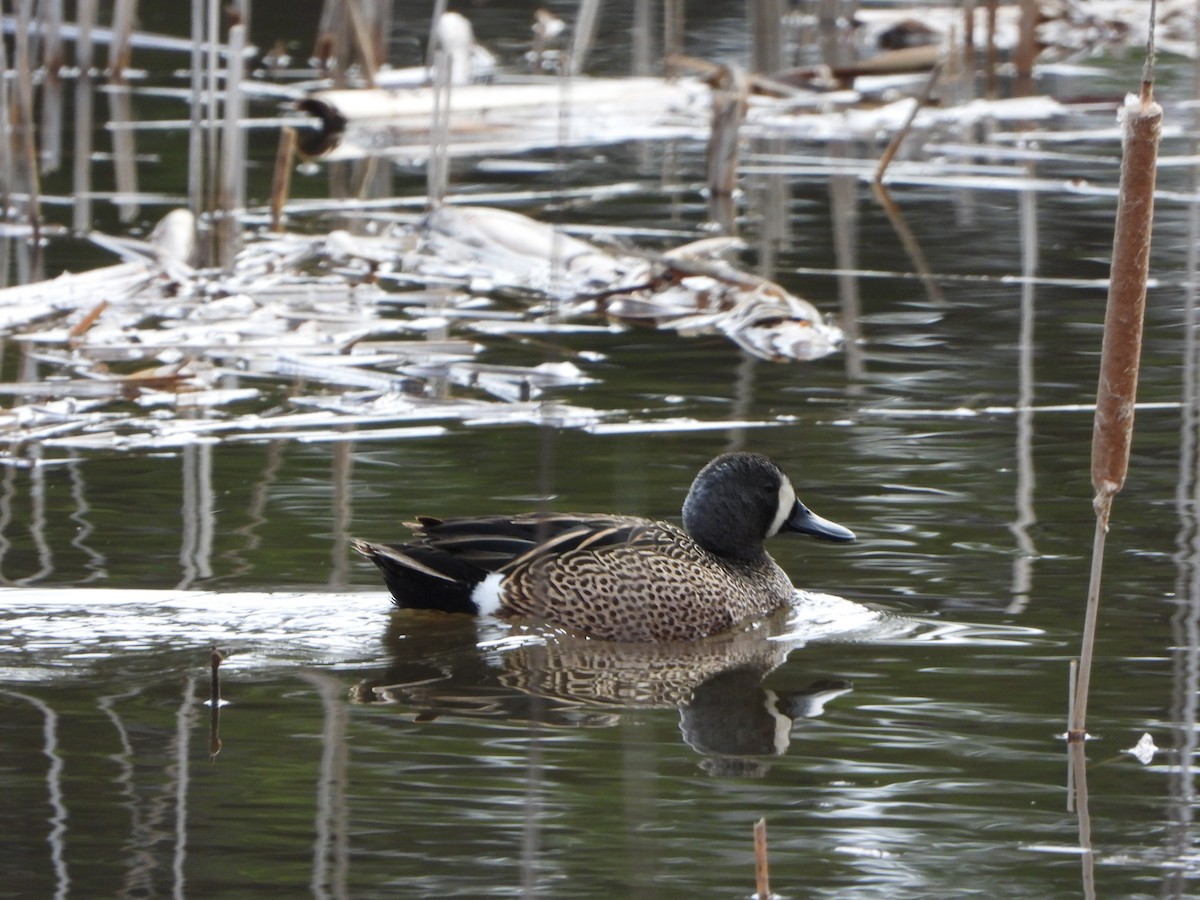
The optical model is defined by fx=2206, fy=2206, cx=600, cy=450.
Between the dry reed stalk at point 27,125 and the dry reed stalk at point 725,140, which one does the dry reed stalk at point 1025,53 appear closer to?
the dry reed stalk at point 725,140

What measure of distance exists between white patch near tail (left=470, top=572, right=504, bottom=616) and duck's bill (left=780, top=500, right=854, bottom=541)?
0.97 m

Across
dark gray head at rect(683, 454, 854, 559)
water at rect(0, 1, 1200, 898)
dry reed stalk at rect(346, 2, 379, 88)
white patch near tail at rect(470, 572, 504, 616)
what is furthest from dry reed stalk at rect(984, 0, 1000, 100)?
white patch near tail at rect(470, 572, 504, 616)

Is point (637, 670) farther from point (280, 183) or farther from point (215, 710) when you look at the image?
point (280, 183)

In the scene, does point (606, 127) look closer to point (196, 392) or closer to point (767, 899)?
point (196, 392)

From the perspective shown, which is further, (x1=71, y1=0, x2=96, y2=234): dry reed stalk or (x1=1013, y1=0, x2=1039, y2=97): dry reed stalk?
(x1=1013, y1=0, x2=1039, y2=97): dry reed stalk

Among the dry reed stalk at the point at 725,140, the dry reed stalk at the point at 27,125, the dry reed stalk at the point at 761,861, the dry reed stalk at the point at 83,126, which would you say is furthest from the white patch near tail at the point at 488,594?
the dry reed stalk at the point at 725,140

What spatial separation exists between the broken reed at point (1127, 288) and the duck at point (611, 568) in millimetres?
2178

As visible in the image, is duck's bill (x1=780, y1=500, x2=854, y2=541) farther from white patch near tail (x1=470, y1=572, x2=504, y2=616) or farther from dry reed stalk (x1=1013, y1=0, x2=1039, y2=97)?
dry reed stalk (x1=1013, y1=0, x2=1039, y2=97)

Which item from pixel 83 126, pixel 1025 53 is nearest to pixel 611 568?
pixel 83 126

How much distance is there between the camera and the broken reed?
13.1ft

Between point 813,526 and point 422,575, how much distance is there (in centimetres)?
127

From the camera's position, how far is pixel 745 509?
680 centimetres

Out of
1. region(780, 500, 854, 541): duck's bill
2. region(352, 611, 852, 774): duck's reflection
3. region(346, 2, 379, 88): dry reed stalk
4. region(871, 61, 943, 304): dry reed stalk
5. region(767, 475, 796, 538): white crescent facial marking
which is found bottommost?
region(352, 611, 852, 774): duck's reflection

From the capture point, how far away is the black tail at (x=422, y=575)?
6.15m
